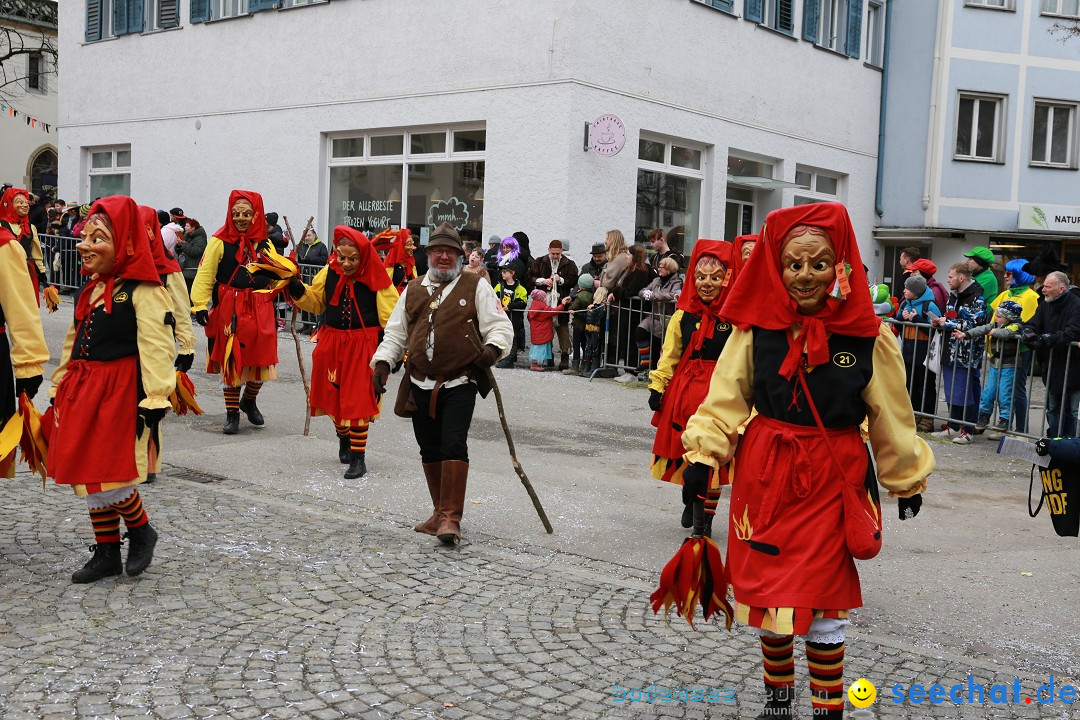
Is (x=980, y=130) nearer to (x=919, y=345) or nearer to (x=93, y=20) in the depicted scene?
(x=919, y=345)

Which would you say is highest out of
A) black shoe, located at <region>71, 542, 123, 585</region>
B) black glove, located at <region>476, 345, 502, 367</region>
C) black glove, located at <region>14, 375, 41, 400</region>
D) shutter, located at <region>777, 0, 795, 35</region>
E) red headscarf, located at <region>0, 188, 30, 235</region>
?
shutter, located at <region>777, 0, 795, 35</region>

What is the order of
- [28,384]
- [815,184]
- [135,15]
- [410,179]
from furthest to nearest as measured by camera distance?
1. [135,15]
2. [815,184]
3. [410,179]
4. [28,384]

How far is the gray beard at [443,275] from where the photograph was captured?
7.00m

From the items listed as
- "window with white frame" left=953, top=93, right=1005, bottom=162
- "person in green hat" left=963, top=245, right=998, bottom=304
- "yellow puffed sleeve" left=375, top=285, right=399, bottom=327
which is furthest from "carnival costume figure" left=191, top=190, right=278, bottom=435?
A: "window with white frame" left=953, top=93, right=1005, bottom=162

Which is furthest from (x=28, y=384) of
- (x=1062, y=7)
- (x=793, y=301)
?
(x=1062, y=7)

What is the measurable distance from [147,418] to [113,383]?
26cm

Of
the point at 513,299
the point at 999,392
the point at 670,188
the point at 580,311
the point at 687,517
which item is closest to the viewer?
the point at 687,517

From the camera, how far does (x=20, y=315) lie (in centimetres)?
595

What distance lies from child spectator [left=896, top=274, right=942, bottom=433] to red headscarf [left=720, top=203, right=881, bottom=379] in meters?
8.46

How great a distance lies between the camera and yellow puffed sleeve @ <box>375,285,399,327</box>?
354 inches

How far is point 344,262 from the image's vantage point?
8820 mm

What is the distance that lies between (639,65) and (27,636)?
14.7 meters

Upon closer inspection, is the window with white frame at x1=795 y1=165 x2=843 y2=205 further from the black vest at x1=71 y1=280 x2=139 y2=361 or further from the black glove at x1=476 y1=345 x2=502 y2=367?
the black vest at x1=71 y1=280 x2=139 y2=361

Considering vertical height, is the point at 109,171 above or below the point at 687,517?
above
